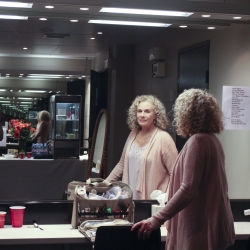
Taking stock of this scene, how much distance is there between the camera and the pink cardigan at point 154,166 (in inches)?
127

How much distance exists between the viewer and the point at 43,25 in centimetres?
316

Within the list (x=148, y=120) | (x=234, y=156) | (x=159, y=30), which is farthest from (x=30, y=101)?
(x=234, y=156)

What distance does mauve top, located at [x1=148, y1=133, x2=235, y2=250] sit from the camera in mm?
2254

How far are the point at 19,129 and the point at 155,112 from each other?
0.92 metres

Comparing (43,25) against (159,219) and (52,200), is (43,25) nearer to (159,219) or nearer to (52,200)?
(52,200)

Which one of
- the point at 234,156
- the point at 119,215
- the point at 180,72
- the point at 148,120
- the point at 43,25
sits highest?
the point at 43,25

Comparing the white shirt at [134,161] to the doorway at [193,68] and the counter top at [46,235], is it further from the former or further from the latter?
the counter top at [46,235]

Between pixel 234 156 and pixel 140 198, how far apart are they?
92 centimetres

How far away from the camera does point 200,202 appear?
232 cm

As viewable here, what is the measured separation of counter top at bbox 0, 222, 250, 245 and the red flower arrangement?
0.52 m

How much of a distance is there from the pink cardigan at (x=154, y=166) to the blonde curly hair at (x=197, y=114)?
31.6 inches

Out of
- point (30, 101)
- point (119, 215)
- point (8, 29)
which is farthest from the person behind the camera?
point (8, 29)

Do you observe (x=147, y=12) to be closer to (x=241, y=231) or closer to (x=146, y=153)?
(x=146, y=153)

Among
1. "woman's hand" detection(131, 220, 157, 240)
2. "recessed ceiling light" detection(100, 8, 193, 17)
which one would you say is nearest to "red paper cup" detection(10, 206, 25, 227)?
"woman's hand" detection(131, 220, 157, 240)
